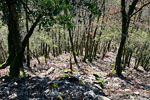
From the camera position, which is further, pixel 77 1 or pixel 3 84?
pixel 3 84

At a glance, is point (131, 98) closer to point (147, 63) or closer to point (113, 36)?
point (113, 36)

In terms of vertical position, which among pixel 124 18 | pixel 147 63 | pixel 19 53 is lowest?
pixel 147 63

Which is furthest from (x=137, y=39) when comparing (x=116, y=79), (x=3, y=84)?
(x=3, y=84)

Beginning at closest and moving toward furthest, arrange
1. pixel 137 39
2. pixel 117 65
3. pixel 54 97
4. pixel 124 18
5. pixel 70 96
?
pixel 54 97 → pixel 70 96 → pixel 124 18 → pixel 117 65 → pixel 137 39

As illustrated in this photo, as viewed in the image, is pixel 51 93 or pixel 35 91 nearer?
pixel 51 93

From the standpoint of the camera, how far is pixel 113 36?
1345 cm

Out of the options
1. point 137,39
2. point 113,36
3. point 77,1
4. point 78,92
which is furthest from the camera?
point 113,36

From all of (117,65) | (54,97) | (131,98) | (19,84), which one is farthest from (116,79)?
(19,84)

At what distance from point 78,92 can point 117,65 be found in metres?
5.20

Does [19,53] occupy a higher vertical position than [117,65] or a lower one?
higher

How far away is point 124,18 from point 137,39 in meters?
4.94

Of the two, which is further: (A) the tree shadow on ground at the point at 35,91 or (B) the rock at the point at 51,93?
(B) the rock at the point at 51,93

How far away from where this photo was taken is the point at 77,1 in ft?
13.6

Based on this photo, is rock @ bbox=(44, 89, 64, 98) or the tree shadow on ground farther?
rock @ bbox=(44, 89, 64, 98)
